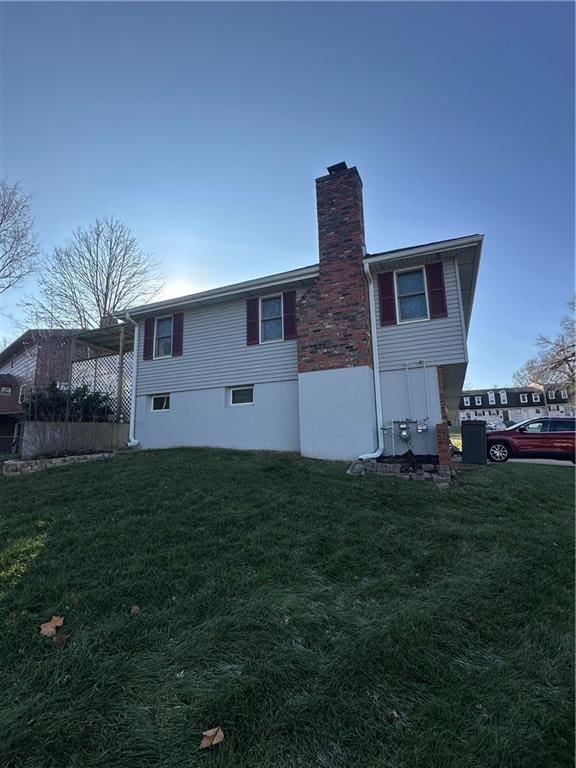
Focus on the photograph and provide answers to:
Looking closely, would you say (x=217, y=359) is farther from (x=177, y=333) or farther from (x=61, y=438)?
(x=61, y=438)

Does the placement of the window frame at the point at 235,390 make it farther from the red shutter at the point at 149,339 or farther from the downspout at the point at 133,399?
the downspout at the point at 133,399

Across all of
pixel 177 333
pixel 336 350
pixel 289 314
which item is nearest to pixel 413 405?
pixel 336 350

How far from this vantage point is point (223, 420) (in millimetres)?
10094

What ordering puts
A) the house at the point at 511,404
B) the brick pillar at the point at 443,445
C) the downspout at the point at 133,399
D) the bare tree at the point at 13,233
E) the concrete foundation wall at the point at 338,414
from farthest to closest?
the house at the point at 511,404 → the bare tree at the point at 13,233 → the downspout at the point at 133,399 → the concrete foundation wall at the point at 338,414 → the brick pillar at the point at 443,445

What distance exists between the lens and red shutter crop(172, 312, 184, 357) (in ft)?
36.4

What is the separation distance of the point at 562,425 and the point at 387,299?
8.13 m

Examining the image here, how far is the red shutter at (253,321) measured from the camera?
1000cm

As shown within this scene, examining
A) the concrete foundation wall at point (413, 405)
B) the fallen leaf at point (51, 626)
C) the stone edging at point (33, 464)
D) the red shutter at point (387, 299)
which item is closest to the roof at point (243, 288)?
the red shutter at point (387, 299)

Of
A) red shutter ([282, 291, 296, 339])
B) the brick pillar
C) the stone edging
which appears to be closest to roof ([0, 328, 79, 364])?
the stone edging

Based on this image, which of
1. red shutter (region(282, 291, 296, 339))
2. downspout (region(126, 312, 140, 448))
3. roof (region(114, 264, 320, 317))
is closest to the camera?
roof (region(114, 264, 320, 317))

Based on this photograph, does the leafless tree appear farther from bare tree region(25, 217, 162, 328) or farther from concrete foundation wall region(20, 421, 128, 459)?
concrete foundation wall region(20, 421, 128, 459)

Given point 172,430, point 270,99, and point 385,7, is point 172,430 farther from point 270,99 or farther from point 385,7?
point 385,7

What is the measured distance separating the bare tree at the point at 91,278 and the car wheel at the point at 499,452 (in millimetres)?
17708

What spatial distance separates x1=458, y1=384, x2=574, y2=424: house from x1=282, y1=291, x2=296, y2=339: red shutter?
41.7 m
